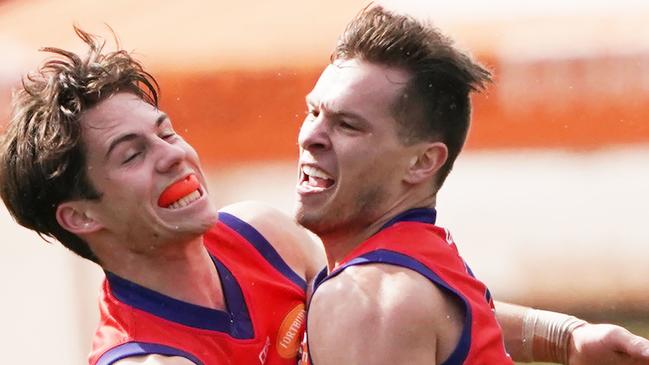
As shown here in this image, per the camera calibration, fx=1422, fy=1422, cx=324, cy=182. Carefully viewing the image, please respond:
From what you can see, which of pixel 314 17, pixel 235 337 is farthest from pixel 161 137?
pixel 314 17

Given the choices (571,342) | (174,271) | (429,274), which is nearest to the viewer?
(429,274)

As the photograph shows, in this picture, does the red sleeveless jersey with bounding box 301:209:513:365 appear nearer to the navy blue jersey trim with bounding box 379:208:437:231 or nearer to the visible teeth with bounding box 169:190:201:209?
the navy blue jersey trim with bounding box 379:208:437:231

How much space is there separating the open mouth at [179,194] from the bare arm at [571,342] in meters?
1.10

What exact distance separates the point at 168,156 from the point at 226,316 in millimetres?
521

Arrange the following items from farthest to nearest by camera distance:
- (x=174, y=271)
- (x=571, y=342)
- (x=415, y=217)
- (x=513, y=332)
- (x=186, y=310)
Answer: (x=513, y=332), (x=571, y=342), (x=174, y=271), (x=186, y=310), (x=415, y=217)

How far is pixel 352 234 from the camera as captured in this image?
4148 millimetres

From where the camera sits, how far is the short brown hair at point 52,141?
438 cm

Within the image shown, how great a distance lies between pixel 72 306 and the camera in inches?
381

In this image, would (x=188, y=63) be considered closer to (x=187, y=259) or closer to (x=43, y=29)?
(x=43, y=29)

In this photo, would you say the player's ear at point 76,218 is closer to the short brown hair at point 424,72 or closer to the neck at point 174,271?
the neck at point 174,271

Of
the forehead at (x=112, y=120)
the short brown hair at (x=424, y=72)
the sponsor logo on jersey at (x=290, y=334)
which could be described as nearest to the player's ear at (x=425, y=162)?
the short brown hair at (x=424, y=72)

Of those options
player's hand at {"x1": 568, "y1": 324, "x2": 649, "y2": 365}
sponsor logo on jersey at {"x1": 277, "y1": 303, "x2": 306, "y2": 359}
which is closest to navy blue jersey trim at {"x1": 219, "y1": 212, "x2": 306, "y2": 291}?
sponsor logo on jersey at {"x1": 277, "y1": 303, "x2": 306, "y2": 359}

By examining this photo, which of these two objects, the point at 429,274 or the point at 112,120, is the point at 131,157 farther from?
the point at 429,274

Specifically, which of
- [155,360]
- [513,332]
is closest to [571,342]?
[513,332]
